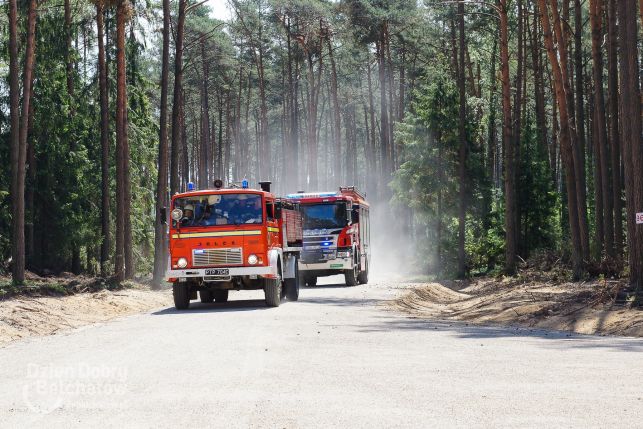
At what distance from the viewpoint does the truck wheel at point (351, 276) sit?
3571 centimetres

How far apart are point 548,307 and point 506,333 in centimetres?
364

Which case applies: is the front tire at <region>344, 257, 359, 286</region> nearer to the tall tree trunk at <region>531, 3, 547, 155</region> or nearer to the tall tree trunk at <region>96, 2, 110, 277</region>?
the tall tree trunk at <region>96, 2, 110, 277</region>

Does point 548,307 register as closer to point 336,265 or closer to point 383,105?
point 336,265

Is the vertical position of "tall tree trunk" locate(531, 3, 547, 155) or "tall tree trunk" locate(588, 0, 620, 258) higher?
"tall tree trunk" locate(531, 3, 547, 155)

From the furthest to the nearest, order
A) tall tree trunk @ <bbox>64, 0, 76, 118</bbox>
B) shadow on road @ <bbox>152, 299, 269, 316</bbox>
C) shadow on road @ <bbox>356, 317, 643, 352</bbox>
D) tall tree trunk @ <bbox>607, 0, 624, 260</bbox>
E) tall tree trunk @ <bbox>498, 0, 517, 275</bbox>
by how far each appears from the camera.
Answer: tall tree trunk @ <bbox>64, 0, 76, 118</bbox>
tall tree trunk @ <bbox>498, 0, 517, 275</bbox>
tall tree trunk @ <bbox>607, 0, 624, 260</bbox>
shadow on road @ <bbox>152, 299, 269, 316</bbox>
shadow on road @ <bbox>356, 317, 643, 352</bbox>

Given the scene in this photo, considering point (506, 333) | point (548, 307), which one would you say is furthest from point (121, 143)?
point (506, 333)

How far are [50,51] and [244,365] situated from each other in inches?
1137

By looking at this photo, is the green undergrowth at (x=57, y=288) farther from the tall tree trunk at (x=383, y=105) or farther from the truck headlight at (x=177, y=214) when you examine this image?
the tall tree trunk at (x=383, y=105)

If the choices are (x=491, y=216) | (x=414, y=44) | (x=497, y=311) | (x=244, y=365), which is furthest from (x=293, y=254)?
(x=414, y=44)

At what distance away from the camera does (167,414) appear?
8.71 metres

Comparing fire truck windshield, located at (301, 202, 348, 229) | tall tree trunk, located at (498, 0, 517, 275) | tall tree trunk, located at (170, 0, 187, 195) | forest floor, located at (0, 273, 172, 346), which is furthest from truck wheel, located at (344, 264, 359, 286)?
forest floor, located at (0, 273, 172, 346)

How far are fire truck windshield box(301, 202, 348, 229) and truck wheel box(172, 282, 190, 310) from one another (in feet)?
38.5

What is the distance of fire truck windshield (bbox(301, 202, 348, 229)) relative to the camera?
34.8 meters

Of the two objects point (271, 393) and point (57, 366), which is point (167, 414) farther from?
point (57, 366)
